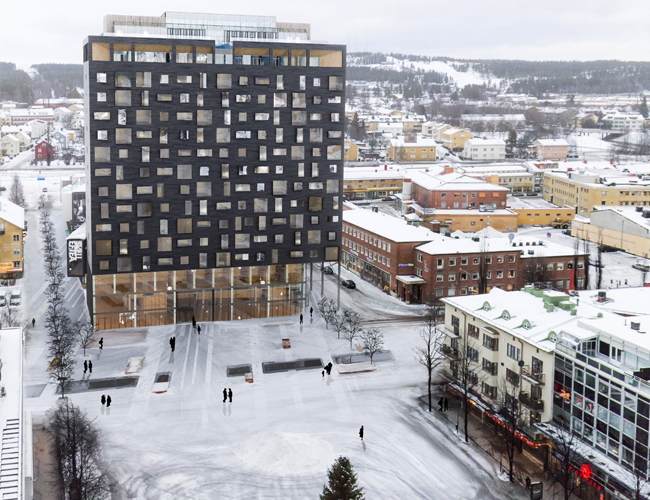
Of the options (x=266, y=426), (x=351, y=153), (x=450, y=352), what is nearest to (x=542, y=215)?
(x=351, y=153)

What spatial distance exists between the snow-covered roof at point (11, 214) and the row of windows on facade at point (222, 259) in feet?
87.9

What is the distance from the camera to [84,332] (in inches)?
2598

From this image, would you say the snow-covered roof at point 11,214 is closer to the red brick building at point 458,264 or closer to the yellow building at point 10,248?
the yellow building at point 10,248

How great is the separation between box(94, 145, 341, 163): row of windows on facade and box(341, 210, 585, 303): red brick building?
16334mm

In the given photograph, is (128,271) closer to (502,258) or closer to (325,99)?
(325,99)

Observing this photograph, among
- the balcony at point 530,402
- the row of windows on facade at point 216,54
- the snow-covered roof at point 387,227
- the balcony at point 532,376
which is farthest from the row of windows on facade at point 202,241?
the balcony at point 530,402

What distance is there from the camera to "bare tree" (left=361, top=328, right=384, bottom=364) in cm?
6187

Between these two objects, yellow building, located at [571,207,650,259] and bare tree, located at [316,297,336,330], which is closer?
bare tree, located at [316,297,336,330]

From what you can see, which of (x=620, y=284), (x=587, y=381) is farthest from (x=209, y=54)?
(x=620, y=284)

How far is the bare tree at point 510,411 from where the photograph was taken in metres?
43.4

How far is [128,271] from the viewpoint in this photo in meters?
69.2

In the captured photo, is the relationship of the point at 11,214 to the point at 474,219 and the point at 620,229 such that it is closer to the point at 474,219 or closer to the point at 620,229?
the point at 474,219

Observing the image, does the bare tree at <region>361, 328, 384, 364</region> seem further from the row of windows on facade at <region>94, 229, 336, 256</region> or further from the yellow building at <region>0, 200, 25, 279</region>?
the yellow building at <region>0, 200, 25, 279</region>

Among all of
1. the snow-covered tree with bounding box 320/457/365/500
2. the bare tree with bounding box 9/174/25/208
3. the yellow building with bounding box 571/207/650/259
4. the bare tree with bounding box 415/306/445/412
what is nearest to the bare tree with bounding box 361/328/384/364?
→ the bare tree with bounding box 415/306/445/412
